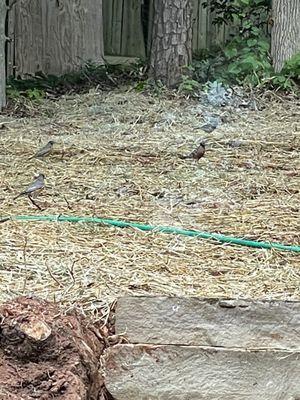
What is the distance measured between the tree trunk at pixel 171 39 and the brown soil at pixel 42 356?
15.0 ft

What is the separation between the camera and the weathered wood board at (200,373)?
2326 millimetres

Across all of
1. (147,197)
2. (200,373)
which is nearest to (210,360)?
(200,373)

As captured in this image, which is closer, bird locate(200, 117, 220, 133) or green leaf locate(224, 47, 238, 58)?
bird locate(200, 117, 220, 133)

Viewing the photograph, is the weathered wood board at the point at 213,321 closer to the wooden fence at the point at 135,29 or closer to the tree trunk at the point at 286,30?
the tree trunk at the point at 286,30

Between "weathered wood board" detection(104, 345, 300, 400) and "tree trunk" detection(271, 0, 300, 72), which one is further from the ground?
"tree trunk" detection(271, 0, 300, 72)

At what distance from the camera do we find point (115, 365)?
233cm

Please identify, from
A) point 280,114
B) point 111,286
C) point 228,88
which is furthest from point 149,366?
point 228,88

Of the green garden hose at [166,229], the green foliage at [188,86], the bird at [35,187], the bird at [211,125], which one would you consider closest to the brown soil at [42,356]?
the green garden hose at [166,229]

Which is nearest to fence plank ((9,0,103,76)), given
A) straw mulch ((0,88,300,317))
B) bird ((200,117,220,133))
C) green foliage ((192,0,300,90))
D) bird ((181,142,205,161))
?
straw mulch ((0,88,300,317))

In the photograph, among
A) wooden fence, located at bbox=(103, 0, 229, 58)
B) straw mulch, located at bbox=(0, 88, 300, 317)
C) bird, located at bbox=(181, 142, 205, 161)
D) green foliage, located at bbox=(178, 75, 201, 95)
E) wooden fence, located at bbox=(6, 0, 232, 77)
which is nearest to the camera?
straw mulch, located at bbox=(0, 88, 300, 317)

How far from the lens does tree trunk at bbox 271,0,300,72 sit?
658 cm

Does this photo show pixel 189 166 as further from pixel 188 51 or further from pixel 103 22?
pixel 103 22

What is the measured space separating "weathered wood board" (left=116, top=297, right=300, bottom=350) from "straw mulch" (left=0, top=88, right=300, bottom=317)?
0.11 m

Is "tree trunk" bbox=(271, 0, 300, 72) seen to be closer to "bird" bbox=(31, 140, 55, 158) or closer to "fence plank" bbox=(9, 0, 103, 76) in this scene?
"fence plank" bbox=(9, 0, 103, 76)
